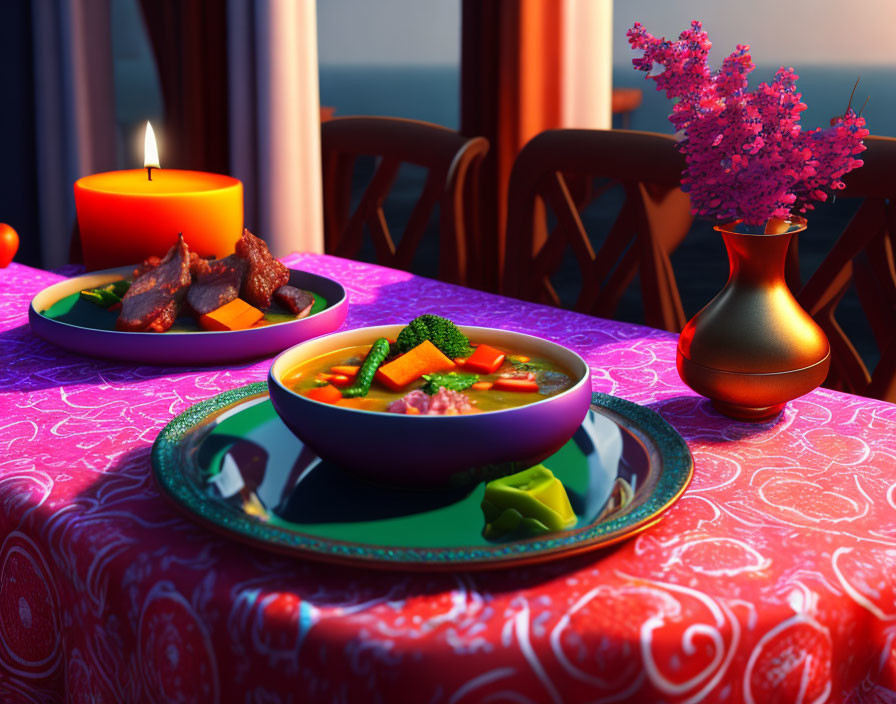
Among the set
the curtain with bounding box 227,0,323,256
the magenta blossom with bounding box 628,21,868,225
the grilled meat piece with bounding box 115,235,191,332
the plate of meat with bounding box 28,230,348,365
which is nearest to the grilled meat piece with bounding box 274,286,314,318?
the plate of meat with bounding box 28,230,348,365

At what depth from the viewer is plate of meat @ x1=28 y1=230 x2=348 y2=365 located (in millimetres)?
928

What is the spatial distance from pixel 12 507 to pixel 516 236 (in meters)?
1.28

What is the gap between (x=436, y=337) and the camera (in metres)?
0.77

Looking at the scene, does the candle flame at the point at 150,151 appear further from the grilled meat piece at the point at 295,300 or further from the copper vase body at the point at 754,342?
the copper vase body at the point at 754,342

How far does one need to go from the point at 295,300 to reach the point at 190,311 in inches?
4.6

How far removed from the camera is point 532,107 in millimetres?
2412

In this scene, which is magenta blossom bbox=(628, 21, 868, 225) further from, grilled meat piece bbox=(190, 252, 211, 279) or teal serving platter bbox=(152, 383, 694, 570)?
grilled meat piece bbox=(190, 252, 211, 279)

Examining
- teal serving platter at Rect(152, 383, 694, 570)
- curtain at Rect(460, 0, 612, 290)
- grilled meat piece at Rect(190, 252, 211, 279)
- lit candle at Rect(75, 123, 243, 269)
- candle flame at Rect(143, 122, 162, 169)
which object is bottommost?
teal serving platter at Rect(152, 383, 694, 570)

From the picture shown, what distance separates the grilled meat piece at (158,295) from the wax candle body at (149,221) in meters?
0.13

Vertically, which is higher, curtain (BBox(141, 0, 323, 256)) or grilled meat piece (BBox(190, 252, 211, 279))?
curtain (BBox(141, 0, 323, 256))

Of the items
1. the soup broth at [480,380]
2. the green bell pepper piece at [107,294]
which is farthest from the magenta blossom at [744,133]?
the green bell pepper piece at [107,294]

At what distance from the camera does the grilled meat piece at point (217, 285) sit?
0.99 meters

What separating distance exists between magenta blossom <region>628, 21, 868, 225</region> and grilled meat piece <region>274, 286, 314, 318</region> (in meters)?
0.47

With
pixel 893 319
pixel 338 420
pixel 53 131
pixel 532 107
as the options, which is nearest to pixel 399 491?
→ pixel 338 420
